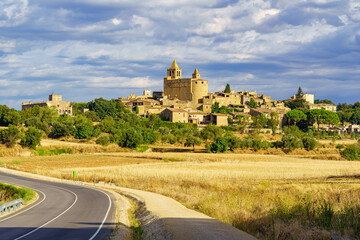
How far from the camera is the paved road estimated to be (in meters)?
17.4

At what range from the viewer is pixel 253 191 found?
31000 mm

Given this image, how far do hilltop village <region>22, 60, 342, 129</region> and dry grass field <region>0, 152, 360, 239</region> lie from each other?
60777mm

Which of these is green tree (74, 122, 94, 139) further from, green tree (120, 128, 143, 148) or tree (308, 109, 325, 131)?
tree (308, 109, 325, 131)

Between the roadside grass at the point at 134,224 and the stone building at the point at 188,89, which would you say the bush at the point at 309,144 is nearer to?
the roadside grass at the point at 134,224

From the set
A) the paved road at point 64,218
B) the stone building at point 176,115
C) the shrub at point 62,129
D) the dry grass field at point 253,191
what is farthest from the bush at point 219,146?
the paved road at point 64,218

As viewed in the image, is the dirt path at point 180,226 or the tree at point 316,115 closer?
the dirt path at point 180,226

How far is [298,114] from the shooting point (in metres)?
141

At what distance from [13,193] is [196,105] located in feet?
429

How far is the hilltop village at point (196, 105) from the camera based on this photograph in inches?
5330

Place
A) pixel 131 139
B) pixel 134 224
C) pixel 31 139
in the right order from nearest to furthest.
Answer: pixel 134 224 → pixel 31 139 → pixel 131 139

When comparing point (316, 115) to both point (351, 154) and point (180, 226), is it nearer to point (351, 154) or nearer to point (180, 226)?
point (351, 154)

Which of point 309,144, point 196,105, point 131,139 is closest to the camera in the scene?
point 131,139

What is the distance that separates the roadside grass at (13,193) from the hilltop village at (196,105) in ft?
308

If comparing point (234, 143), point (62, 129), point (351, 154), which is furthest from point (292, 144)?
point (62, 129)
